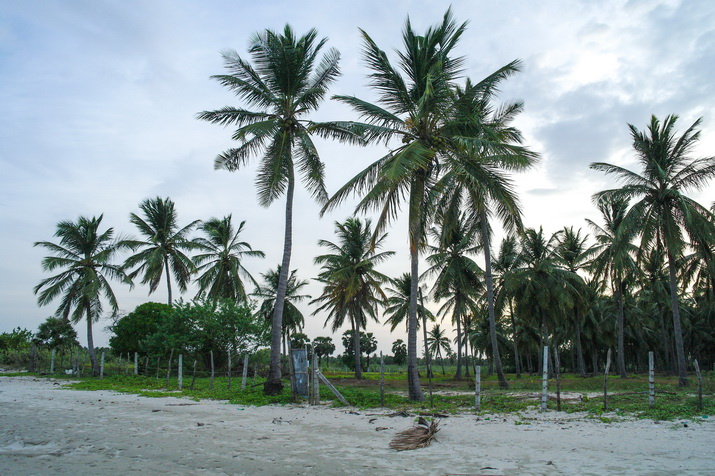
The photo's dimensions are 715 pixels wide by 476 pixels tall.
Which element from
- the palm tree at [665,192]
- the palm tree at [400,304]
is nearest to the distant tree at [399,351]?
the palm tree at [400,304]

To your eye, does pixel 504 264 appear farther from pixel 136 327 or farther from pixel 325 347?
pixel 325 347

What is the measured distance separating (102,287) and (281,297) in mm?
20718

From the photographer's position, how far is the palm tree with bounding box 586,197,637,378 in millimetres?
19891

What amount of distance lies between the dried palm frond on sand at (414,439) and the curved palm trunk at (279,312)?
27.7ft

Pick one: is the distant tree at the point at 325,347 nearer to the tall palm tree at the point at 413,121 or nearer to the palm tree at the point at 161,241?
the palm tree at the point at 161,241

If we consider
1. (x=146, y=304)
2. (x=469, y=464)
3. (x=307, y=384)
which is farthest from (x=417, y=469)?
(x=146, y=304)

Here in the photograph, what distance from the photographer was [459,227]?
27.9 m

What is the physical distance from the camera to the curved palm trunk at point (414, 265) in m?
13.8

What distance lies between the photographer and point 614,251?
797 inches

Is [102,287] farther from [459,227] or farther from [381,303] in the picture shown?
[459,227]

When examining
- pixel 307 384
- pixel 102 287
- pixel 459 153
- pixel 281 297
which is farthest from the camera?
pixel 102 287

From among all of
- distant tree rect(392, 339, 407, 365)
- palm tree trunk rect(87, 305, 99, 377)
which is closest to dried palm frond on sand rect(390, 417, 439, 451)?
palm tree trunk rect(87, 305, 99, 377)

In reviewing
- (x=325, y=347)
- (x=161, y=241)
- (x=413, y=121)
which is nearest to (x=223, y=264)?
(x=161, y=241)

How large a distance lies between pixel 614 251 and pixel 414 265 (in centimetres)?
1160
